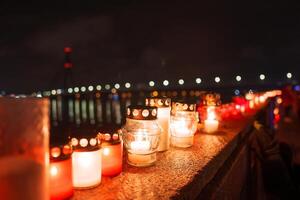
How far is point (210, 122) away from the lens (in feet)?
12.3

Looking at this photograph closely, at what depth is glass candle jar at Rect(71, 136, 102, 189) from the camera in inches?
63.4

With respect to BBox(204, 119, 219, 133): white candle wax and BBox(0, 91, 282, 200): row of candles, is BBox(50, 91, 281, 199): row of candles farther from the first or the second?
BBox(204, 119, 219, 133): white candle wax

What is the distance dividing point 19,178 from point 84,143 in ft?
1.93

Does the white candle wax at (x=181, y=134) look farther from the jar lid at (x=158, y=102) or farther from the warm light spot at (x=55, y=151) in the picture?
the warm light spot at (x=55, y=151)

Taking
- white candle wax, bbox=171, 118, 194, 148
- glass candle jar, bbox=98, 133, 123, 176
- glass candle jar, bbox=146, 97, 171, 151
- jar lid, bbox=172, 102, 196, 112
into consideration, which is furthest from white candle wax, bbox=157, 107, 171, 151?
glass candle jar, bbox=98, 133, 123, 176

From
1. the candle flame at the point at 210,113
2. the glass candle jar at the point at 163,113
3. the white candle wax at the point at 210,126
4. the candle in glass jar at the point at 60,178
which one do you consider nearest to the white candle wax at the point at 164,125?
the glass candle jar at the point at 163,113

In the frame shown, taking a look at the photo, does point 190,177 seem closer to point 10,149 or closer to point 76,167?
point 76,167

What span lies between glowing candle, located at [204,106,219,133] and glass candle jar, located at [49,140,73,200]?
8.09ft

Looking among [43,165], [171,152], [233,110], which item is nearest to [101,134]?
[43,165]

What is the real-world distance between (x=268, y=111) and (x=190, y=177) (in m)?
9.95

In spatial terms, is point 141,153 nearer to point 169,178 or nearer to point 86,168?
point 169,178

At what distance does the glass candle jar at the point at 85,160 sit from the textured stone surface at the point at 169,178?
0.16 ft

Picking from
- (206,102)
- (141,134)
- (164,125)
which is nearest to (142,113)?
(141,134)

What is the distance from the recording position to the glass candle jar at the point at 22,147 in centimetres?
101
